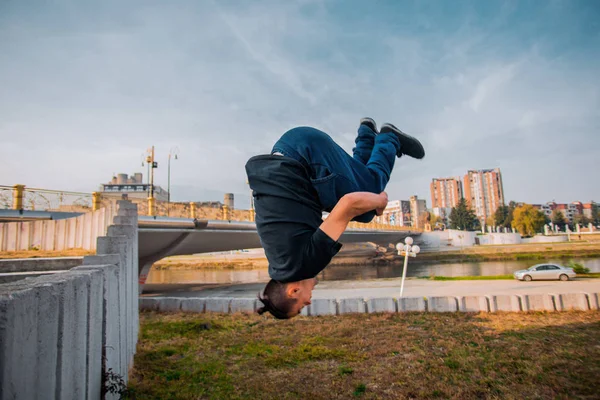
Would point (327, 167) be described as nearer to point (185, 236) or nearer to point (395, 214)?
point (395, 214)

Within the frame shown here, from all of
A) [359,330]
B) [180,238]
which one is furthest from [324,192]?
[180,238]

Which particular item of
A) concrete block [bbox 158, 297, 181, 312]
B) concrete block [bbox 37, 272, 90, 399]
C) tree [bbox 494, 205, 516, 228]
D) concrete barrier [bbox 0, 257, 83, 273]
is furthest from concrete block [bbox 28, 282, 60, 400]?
tree [bbox 494, 205, 516, 228]

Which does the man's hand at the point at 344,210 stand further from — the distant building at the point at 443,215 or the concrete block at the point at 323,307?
the distant building at the point at 443,215

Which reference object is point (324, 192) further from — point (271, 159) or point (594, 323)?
point (594, 323)

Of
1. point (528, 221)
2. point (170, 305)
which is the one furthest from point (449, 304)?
point (528, 221)

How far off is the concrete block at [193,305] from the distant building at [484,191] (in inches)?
7336

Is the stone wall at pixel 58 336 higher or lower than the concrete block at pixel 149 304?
higher

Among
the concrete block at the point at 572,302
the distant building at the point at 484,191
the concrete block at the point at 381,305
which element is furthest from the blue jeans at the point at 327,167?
the distant building at the point at 484,191

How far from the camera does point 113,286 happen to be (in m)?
5.98

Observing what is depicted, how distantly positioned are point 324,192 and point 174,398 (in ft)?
22.1

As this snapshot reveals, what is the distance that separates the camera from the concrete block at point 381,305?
14.5 meters

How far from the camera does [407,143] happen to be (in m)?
3.57

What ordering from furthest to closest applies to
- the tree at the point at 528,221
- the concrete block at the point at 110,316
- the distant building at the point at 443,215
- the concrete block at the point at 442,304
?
the distant building at the point at 443,215 < the tree at the point at 528,221 < the concrete block at the point at 442,304 < the concrete block at the point at 110,316

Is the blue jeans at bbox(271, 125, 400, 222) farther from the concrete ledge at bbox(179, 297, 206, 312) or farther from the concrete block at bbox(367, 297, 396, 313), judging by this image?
the concrete ledge at bbox(179, 297, 206, 312)
